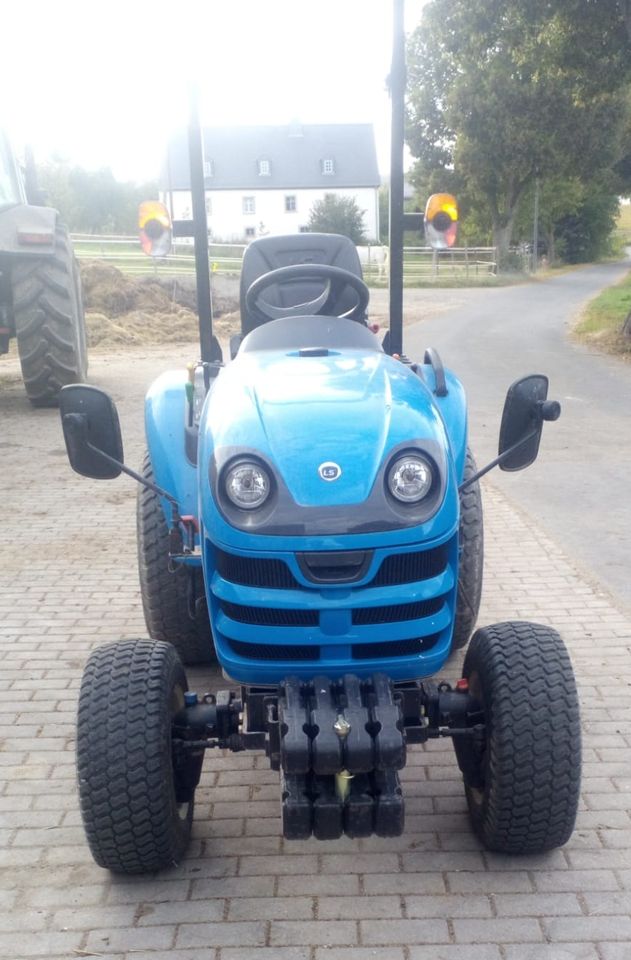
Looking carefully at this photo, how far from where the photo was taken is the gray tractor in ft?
33.1

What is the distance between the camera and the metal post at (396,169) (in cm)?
431

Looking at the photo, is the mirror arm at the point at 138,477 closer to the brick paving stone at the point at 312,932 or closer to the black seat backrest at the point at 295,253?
the brick paving stone at the point at 312,932

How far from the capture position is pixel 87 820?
2986 mm

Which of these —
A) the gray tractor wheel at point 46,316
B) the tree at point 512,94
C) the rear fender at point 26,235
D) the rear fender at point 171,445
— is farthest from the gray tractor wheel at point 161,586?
the tree at point 512,94

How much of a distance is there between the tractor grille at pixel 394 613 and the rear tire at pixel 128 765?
2.01ft

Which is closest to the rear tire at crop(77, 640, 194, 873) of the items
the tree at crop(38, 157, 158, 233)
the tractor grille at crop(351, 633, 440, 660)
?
the tractor grille at crop(351, 633, 440, 660)

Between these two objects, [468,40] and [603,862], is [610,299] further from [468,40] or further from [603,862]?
[603,862]

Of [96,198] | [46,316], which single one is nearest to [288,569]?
[46,316]

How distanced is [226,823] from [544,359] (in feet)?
43.6

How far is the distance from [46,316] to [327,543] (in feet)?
26.1

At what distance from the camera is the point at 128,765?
2932mm

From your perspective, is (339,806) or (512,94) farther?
(512,94)

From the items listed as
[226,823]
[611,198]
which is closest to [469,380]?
[226,823]

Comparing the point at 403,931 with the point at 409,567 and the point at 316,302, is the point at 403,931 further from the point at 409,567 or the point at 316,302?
the point at 316,302
